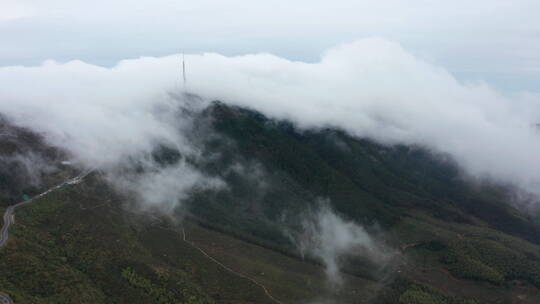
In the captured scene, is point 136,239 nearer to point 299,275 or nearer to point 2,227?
point 2,227

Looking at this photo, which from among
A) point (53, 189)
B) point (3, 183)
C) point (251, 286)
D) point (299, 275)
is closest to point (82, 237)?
point (53, 189)

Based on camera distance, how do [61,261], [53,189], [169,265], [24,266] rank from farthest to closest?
1. [53,189]
2. [169,265]
3. [61,261]
4. [24,266]

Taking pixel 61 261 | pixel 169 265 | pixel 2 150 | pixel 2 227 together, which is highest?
pixel 2 150

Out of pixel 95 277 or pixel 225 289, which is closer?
pixel 95 277

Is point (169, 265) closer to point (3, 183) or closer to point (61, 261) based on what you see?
point (61, 261)

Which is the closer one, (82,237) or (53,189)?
(82,237)

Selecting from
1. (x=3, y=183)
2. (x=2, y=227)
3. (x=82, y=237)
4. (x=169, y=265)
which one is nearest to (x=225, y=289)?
(x=169, y=265)

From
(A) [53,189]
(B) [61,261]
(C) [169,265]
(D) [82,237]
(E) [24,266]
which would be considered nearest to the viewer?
(E) [24,266]

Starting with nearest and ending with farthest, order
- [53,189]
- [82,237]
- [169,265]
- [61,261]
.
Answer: [61,261], [82,237], [169,265], [53,189]

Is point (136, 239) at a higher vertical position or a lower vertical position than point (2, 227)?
lower

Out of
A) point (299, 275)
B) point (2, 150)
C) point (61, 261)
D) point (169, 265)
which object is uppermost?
point (2, 150)
